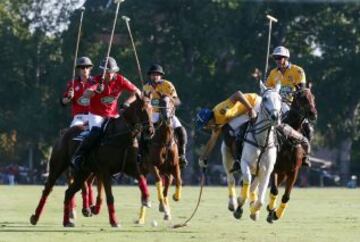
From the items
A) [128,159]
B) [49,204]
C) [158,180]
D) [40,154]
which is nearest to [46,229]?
[128,159]

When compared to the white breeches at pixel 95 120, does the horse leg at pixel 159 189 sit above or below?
below

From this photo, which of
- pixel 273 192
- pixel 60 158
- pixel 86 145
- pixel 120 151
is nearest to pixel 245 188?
pixel 273 192

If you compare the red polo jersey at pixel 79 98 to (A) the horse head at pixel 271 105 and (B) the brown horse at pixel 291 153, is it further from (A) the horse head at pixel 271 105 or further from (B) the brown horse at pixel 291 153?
(B) the brown horse at pixel 291 153

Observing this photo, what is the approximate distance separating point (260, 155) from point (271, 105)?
0.89m

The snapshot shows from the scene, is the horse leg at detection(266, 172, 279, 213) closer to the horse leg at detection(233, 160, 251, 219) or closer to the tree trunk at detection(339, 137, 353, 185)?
the horse leg at detection(233, 160, 251, 219)

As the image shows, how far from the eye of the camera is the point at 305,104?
1981 centimetres

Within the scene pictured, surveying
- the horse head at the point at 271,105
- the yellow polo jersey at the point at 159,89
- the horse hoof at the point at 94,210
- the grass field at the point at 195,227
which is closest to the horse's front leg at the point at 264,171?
the grass field at the point at 195,227

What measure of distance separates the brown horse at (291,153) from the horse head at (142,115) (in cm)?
280

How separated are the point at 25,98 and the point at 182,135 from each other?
56.5m

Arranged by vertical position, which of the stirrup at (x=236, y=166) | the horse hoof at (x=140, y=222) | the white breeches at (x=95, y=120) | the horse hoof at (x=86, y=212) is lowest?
the horse hoof at (x=140, y=222)

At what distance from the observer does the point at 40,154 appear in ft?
283

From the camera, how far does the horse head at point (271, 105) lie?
18.4 meters

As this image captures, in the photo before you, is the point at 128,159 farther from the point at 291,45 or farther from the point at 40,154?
the point at 40,154

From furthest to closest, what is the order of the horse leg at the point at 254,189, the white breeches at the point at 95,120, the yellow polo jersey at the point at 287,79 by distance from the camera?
the yellow polo jersey at the point at 287,79, the horse leg at the point at 254,189, the white breeches at the point at 95,120
